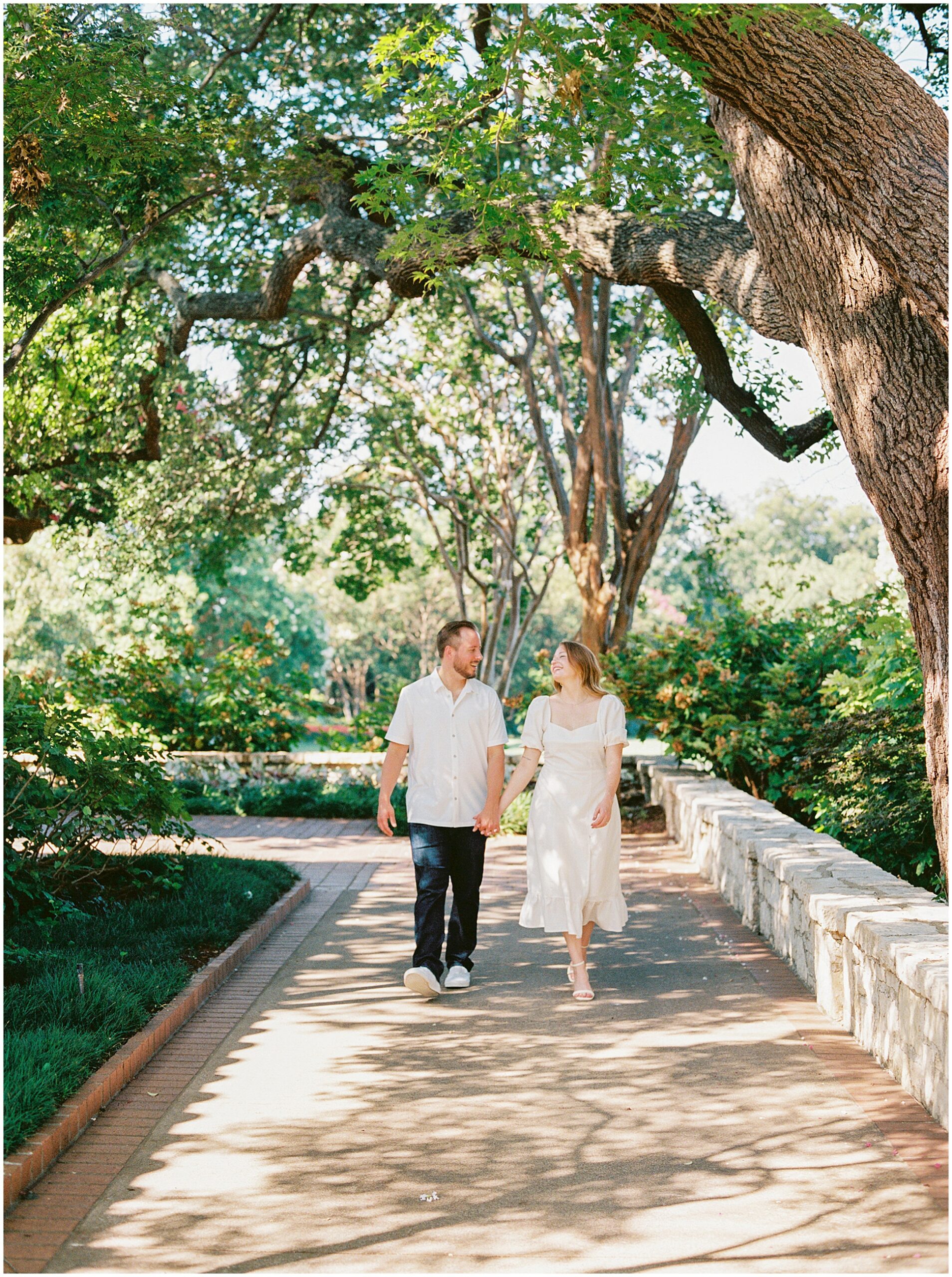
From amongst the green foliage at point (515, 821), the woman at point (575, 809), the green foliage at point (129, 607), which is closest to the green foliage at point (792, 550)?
the green foliage at point (129, 607)

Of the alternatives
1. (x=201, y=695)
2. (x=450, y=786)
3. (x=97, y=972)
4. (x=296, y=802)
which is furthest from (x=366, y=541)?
(x=97, y=972)

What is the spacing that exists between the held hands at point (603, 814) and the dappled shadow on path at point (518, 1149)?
927mm

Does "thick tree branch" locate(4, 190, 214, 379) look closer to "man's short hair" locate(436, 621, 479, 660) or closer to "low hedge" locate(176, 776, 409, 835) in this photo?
"man's short hair" locate(436, 621, 479, 660)

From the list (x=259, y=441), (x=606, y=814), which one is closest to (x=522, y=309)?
(x=259, y=441)

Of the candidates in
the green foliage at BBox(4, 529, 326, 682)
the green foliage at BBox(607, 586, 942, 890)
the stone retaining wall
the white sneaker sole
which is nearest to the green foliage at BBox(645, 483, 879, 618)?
the green foliage at BBox(4, 529, 326, 682)

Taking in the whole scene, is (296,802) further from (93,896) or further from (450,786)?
(450,786)

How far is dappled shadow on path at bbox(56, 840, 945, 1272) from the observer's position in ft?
12.3

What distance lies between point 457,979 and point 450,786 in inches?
42.6

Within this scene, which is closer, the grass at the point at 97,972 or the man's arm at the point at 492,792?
the grass at the point at 97,972

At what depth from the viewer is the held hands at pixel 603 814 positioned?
6.68 metres

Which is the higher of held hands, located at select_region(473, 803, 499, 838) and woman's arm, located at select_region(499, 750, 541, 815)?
woman's arm, located at select_region(499, 750, 541, 815)

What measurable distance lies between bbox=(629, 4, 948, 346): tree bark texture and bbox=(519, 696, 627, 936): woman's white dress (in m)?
2.89

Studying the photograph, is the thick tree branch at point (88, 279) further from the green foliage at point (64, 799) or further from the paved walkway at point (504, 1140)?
the paved walkway at point (504, 1140)

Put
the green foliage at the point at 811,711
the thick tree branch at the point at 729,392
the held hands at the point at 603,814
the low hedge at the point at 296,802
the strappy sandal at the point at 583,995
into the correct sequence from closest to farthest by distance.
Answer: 1. the strappy sandal at the point at 583,995
2. the held hands at the point at 603,814
3. the green foliage at the point at 811,711
4. the thick tree branch at the point at 729,392
5. the low hedge at the point at 296,802
